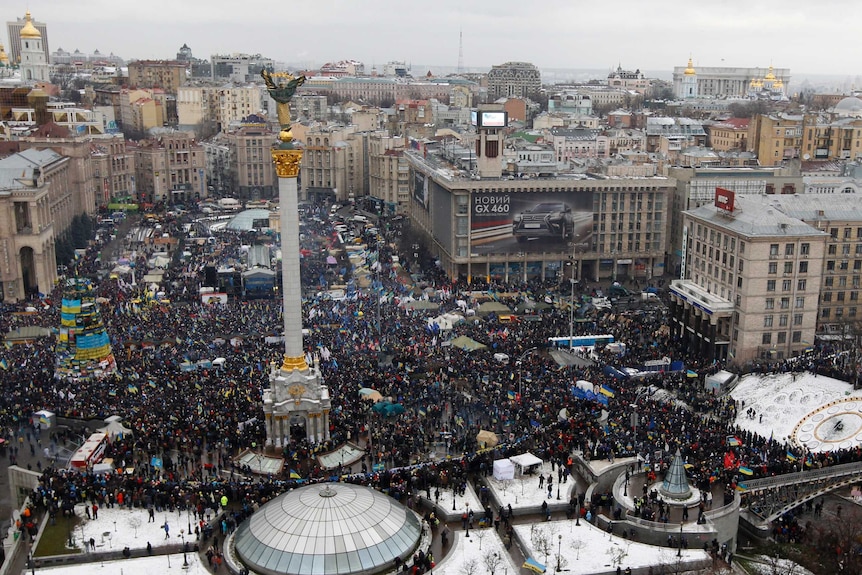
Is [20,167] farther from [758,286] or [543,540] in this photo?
[543,540]

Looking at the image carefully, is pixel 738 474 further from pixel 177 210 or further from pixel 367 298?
pixel 177 210

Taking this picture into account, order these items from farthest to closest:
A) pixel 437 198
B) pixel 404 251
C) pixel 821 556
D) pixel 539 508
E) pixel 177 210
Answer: pixel 177 210
pixel 404 251
pixel 437 198
pixel 539 508
pixel 821 556

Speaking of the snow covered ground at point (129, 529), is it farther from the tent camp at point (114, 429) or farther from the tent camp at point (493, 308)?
the tent camp at point (493, 308)

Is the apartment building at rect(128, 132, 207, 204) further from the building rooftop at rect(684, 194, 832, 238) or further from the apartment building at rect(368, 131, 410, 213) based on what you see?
the building rooftop at rect(684, 194, 832, 238)

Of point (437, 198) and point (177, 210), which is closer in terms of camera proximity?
point (437, 198)

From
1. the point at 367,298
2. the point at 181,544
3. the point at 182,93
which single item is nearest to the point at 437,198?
the point at 367,298

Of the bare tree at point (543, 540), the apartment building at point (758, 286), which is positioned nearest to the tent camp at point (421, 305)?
the apartment building at point (758, 286)
